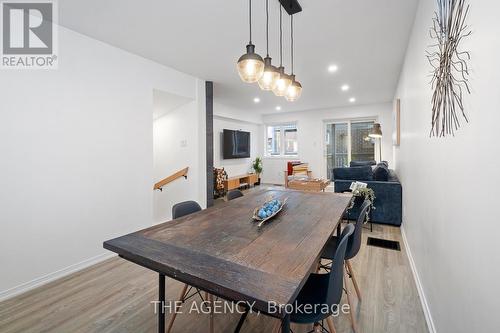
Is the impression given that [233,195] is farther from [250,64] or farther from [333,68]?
[333,68]

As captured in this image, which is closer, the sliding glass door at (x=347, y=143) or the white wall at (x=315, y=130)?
the white wall at (x=315, y=130)

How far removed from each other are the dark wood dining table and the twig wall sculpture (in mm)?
868

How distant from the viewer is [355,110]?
6871 millimetres

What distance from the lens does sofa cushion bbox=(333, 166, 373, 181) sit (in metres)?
3.82

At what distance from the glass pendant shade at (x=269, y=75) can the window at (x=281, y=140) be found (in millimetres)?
6250

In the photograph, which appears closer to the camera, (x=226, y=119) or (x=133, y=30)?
(x=133, y=30)

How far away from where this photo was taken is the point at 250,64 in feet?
5.49

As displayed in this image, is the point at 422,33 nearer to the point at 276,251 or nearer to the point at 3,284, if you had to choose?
the point at 276,251

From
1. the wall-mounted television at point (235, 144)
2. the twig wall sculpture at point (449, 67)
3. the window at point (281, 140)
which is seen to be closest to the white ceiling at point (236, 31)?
the twig wall sculpture at point (449, 67)

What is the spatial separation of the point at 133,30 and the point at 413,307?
3.76m

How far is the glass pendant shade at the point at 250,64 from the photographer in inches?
65.7

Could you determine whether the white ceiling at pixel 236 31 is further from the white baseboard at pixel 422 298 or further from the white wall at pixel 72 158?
the white baseboard at pixel 422 298

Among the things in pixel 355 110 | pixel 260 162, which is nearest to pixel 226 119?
pixel 260 162

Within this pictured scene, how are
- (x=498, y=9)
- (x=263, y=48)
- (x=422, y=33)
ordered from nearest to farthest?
(x=498, y=9), (x=422, y=33), (x=263, y=48)
